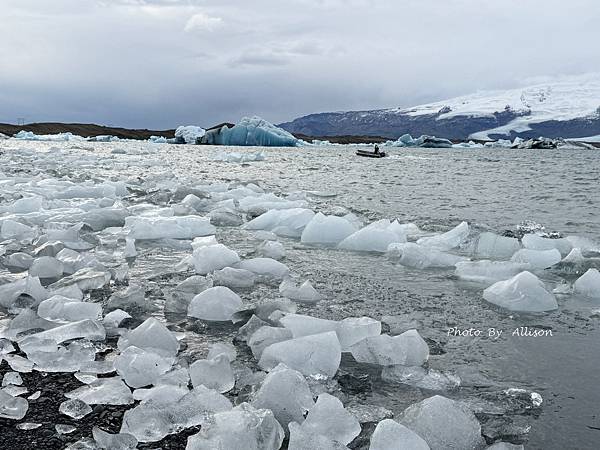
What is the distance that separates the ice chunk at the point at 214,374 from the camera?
1.93 metres

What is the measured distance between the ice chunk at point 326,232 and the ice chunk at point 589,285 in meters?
2.07

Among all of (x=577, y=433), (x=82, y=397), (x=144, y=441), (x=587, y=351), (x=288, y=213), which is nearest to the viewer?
(x=144, y=441)

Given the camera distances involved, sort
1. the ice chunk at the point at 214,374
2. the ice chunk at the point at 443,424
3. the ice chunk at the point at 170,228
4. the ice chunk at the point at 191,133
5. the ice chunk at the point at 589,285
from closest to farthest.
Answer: the ice chunk at the point at 443,424 < the ice chunk at the point at 214,374 < the ice chunk at the point at 589,285 < the ice chunk at the point at 170,228 < the ice chunk at the point at 191,133

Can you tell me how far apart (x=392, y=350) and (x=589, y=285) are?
182 centimetres

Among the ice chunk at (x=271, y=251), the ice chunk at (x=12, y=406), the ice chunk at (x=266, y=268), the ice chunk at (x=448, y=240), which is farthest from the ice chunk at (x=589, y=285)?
the ice chunk at (x=12, y=406)

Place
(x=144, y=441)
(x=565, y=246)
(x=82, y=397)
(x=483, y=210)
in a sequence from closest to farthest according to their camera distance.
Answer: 1. (x=144, y=441)
2. (x=82, y=397)
3. (x=565, y=246)
4. (x=483, y=210)

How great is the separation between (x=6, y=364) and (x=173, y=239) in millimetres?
2763

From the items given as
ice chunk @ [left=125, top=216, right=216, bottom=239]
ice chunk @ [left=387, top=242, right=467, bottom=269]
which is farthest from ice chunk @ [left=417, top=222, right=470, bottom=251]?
ice chunk @ [left=125, top=216, right=216, bottom=239]

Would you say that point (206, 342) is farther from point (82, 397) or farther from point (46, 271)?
point (46, 271)

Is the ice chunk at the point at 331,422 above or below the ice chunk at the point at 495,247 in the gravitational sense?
below

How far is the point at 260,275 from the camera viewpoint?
360 centimetres

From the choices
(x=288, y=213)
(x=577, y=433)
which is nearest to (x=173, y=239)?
(x=288, y=213)

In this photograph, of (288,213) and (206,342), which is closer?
(206,342)

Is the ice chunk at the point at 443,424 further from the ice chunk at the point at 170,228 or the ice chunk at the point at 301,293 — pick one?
the ice chunk at the point at 170,228
